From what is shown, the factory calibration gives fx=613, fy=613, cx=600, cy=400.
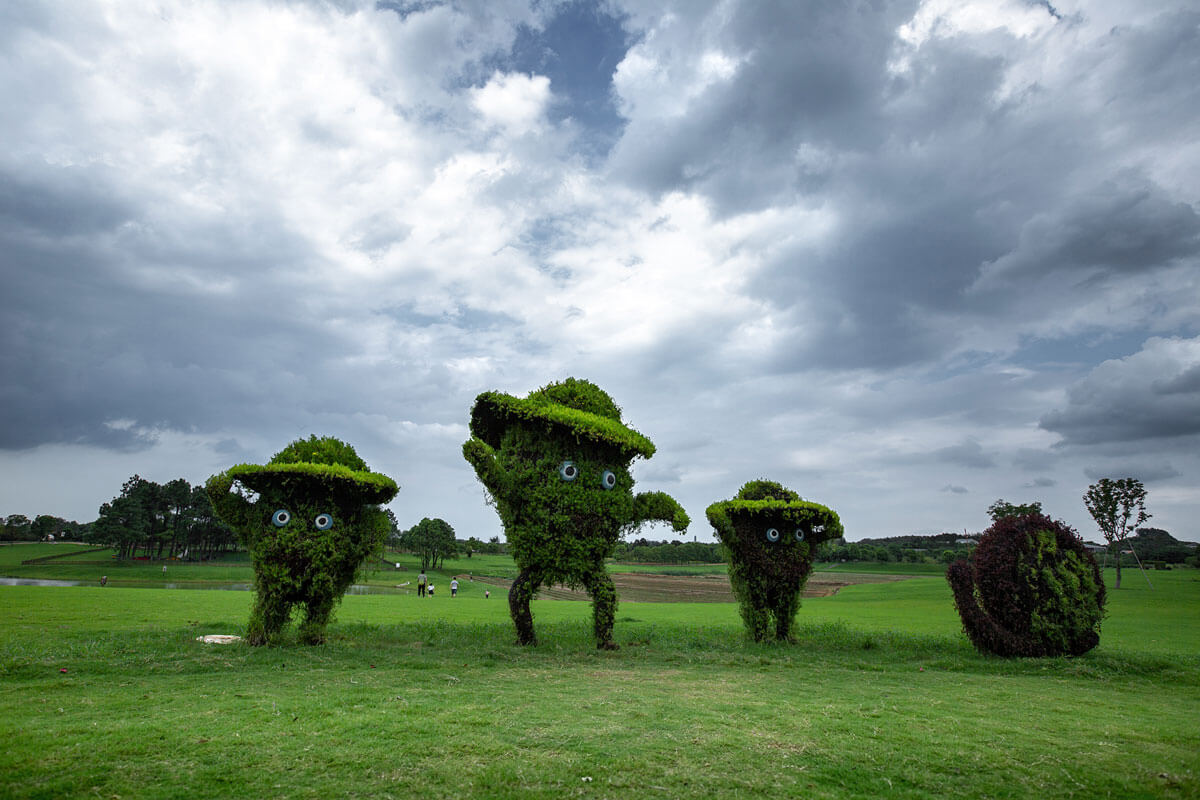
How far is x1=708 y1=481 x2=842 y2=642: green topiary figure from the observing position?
550 inches

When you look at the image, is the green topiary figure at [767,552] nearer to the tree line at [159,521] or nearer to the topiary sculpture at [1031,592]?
the topiary sculpture at [1031,592]

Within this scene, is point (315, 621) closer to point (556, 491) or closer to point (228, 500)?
point (228, 500)

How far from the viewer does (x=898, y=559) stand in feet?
264

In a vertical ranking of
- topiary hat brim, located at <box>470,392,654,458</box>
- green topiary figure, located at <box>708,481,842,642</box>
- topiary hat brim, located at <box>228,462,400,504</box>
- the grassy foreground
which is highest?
topiary hat brim, located at <box>470,392,654,458</box>

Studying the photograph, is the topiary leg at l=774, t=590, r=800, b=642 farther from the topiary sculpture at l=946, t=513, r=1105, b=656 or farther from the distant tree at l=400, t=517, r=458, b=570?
the distant tree at l=400, t=517, r=458, b=570

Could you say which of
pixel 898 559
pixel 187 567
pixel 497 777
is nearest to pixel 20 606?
pixel 497 777

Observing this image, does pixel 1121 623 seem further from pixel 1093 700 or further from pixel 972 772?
pixel 972 772

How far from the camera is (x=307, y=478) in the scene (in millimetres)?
12016

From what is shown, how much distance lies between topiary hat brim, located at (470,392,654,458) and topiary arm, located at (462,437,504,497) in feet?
2.91

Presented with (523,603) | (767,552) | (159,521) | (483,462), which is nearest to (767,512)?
(767,552)

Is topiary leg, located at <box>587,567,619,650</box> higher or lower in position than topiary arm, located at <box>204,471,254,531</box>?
lower

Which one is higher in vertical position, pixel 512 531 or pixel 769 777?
pixel 512 531

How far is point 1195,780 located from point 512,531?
997cm

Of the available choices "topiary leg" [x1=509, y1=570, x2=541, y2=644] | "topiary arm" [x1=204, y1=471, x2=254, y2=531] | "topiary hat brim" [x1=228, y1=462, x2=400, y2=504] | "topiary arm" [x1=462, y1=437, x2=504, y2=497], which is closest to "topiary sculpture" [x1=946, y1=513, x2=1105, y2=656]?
"topiary leg" [x1=509, y1=570, x2=541, y2=644]
